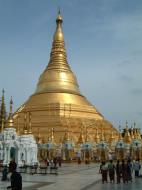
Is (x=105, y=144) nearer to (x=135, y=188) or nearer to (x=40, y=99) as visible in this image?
(x=40, y=99)

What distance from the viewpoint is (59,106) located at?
5819 centimetres

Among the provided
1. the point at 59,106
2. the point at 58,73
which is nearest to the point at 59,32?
the point at 58,73

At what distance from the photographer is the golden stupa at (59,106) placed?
181ft

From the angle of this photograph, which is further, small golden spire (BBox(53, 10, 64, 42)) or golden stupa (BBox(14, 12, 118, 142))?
small golden spire (BBox(53, 10, 64, 42))

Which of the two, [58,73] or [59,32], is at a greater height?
[59,32]

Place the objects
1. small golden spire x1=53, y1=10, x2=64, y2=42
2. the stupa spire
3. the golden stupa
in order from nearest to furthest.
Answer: the golden stupa, the stupa spire, small golden spire x1=53, y1=10, x2=64, y2=42

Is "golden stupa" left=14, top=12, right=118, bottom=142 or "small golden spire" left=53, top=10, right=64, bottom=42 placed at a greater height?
"small golden spire" left=53, top=10, right=64, bottom=42

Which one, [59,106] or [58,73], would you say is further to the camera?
[58,73]

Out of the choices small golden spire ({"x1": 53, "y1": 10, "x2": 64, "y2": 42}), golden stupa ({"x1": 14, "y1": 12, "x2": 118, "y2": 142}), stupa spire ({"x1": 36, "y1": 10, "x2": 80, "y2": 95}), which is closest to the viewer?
golden stupa ({"x1": 14, "y1": 12, "x2": 118, "y2": 142})

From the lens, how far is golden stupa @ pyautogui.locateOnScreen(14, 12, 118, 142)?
55.3m

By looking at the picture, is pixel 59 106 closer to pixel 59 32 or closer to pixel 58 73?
pixel 58 73

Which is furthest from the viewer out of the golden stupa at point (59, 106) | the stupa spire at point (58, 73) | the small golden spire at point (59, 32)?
the small golden spire at point (59, 32)

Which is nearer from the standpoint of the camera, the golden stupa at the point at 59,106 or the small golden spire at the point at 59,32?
the golden stupa at the point at 59,106

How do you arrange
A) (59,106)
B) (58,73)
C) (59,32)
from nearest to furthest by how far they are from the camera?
(59,106), (58,73), (59,32)
